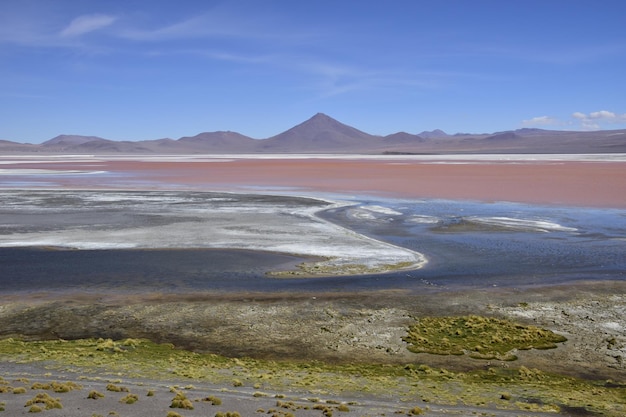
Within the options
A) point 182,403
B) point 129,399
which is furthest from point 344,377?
point 129,399

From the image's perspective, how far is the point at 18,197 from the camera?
3397 centimetres

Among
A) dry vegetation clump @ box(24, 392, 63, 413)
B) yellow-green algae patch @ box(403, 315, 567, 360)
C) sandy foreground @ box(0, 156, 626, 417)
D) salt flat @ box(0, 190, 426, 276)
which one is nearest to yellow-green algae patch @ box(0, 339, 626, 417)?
sandy foreground @ box(0, 156, 626, 417)

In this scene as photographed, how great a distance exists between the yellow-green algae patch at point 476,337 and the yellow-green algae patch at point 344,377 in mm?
794

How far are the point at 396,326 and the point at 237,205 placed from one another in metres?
19.3

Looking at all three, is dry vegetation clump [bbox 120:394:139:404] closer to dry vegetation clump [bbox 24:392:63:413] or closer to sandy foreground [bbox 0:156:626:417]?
sandy foreground [bbox 0:156:626:417]

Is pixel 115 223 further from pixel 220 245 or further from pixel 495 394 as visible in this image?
pixel 495 394

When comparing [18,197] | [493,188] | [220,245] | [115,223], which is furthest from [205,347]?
[493,188]

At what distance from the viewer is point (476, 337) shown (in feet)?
36.4

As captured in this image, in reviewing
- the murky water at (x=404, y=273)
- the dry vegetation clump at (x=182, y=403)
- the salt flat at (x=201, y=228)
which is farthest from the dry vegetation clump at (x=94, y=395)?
the salt flat at (x=201, y=228)

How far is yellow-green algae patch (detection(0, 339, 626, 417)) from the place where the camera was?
27.0 ft

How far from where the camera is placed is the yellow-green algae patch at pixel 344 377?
27.0 feet

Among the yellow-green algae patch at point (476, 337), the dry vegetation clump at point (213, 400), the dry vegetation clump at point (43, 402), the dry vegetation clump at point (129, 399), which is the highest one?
the dry vegetation clump at point (43, 402)

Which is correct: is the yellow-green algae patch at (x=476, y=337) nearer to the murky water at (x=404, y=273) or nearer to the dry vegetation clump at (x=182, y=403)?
the murky water at (x=404, y=273)

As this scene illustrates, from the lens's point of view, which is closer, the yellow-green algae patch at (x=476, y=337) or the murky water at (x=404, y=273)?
the yellow-green algae patch at (x=476, y=337)
